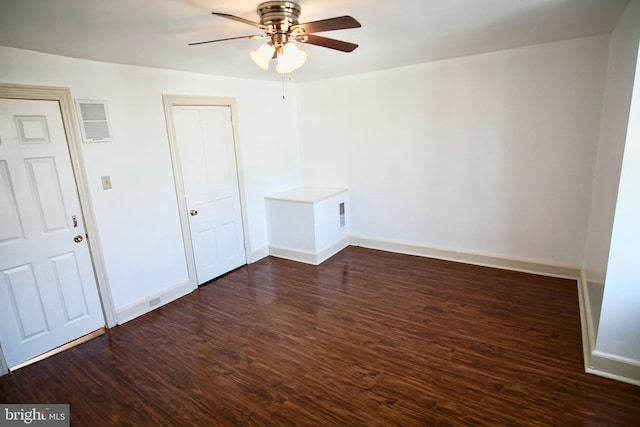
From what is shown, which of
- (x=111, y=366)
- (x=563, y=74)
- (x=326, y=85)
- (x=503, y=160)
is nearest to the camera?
(x=111, y=366)

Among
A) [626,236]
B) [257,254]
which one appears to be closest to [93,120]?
[257,254]

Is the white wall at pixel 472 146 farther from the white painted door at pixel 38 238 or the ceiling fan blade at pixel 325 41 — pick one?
the white painted door at pixel 38 238

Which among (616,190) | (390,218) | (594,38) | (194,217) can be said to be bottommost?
(390,218)

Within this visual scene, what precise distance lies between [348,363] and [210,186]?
2.57 metres

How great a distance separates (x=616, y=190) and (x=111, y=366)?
12.6ft

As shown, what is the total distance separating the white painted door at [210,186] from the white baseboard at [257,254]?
19 centimetres

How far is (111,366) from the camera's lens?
2648mm

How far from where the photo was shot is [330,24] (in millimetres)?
1882

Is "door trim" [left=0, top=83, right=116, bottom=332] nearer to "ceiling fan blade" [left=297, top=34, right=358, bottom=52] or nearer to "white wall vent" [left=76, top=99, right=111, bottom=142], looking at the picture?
"white wall vent" [left=76, top=99, right=111, bottom=142]

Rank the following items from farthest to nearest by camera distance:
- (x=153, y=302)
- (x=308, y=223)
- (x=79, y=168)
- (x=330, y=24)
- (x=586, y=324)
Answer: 1. (x=308, y=223)
2. (x=153, y=302)
3. (x=79, y=168)
4. (x=586, y=324)
5. (x=330, y=24)

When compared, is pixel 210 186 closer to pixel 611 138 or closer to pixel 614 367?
pixel 611 138

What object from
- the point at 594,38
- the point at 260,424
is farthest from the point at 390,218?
the point at 260,424

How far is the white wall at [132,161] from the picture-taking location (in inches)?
109

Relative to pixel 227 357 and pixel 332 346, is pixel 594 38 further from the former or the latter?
pixel 227 357
